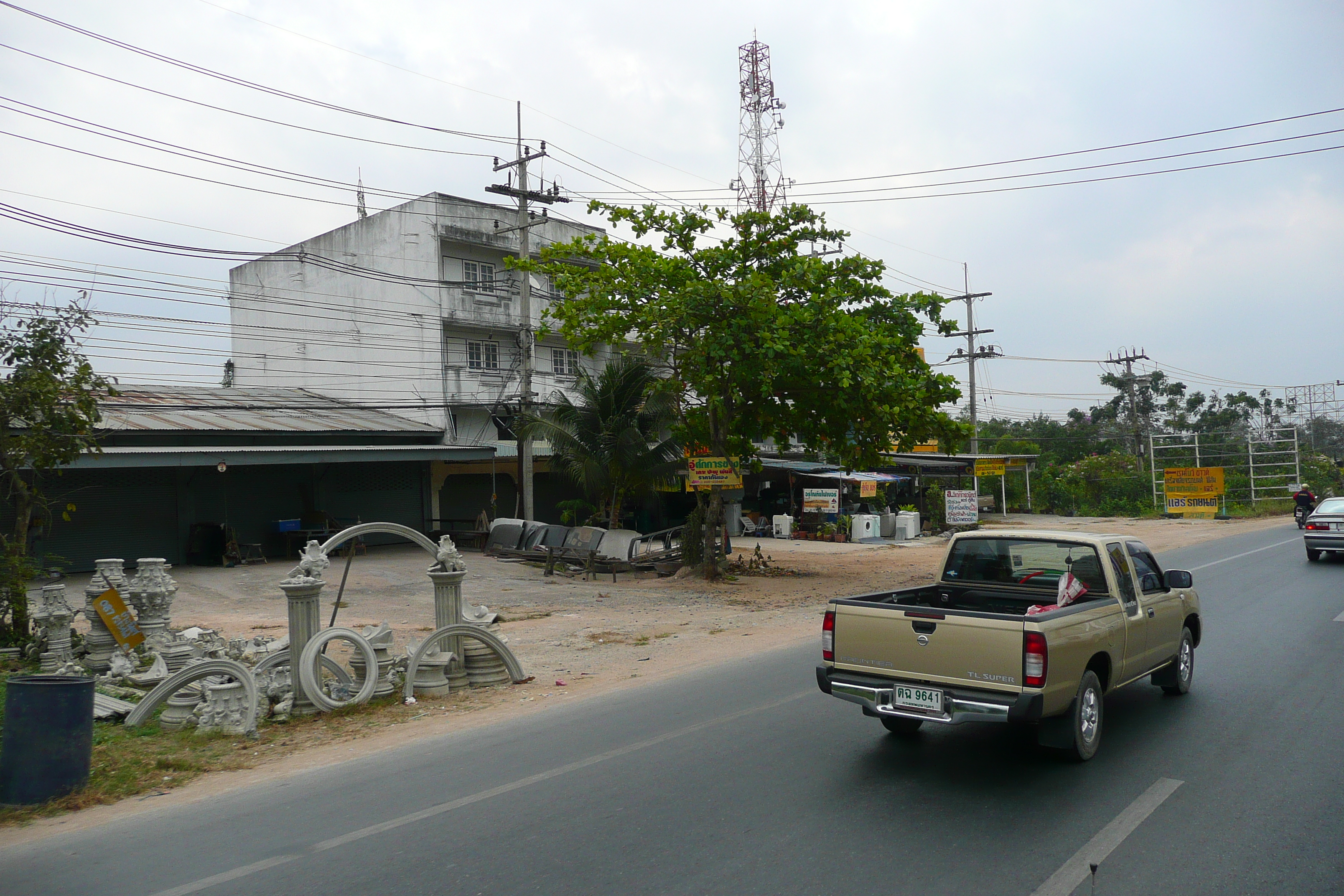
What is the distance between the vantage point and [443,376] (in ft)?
101

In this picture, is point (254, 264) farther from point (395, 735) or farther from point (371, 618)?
point (395, 735)

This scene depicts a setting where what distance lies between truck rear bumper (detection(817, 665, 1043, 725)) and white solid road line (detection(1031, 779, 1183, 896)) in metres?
0.70

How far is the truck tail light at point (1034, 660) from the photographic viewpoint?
5473 millimetres

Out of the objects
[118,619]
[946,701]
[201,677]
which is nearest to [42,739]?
[201,677]

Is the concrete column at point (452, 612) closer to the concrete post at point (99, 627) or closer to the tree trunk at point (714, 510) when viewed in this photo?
the concrete post at point (99, 627)

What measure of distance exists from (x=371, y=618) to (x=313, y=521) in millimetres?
10542

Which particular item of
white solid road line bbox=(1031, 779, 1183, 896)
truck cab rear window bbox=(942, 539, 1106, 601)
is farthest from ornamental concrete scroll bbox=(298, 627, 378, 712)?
white solid road line bbox=(1031, 779, 1183, 896)

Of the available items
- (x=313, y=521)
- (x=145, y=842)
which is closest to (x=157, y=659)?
(x=145, y=842)

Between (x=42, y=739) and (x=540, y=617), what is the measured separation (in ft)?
31.8

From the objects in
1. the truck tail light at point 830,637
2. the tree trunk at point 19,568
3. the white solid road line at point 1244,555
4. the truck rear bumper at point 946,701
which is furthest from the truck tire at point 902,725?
the white solid road line at point 1244,555

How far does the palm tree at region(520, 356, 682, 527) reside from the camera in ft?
79.9

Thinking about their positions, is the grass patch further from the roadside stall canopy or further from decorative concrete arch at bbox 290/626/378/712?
the roadside stall canopy

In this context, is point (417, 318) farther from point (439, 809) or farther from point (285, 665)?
point (439, 809)

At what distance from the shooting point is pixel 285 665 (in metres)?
8.77
